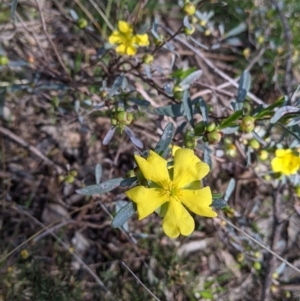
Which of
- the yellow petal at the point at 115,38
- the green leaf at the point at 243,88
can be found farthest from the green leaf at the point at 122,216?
the yellow petal at the point at 115,38

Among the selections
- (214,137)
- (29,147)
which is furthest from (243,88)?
(29,147)

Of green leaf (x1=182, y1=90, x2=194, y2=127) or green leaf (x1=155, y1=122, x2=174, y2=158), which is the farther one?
green leaf (x1=182, y1=90, x2=194, y2=127)

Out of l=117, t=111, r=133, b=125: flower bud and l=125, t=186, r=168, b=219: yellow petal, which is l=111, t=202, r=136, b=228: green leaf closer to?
l=125, t=186, r=168, b=219: yellow petal

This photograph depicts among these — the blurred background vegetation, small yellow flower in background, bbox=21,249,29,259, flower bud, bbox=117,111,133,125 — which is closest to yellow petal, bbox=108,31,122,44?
the blurred background vegetation

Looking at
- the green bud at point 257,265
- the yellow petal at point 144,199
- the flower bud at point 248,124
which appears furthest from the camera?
the green bud at point 257,265

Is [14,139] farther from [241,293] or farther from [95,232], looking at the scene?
[241,293]

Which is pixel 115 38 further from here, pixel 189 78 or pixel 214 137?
pixel 214 137

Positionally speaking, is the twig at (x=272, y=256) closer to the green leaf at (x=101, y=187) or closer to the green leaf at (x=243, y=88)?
the green leaf at (x=243, y=88)
